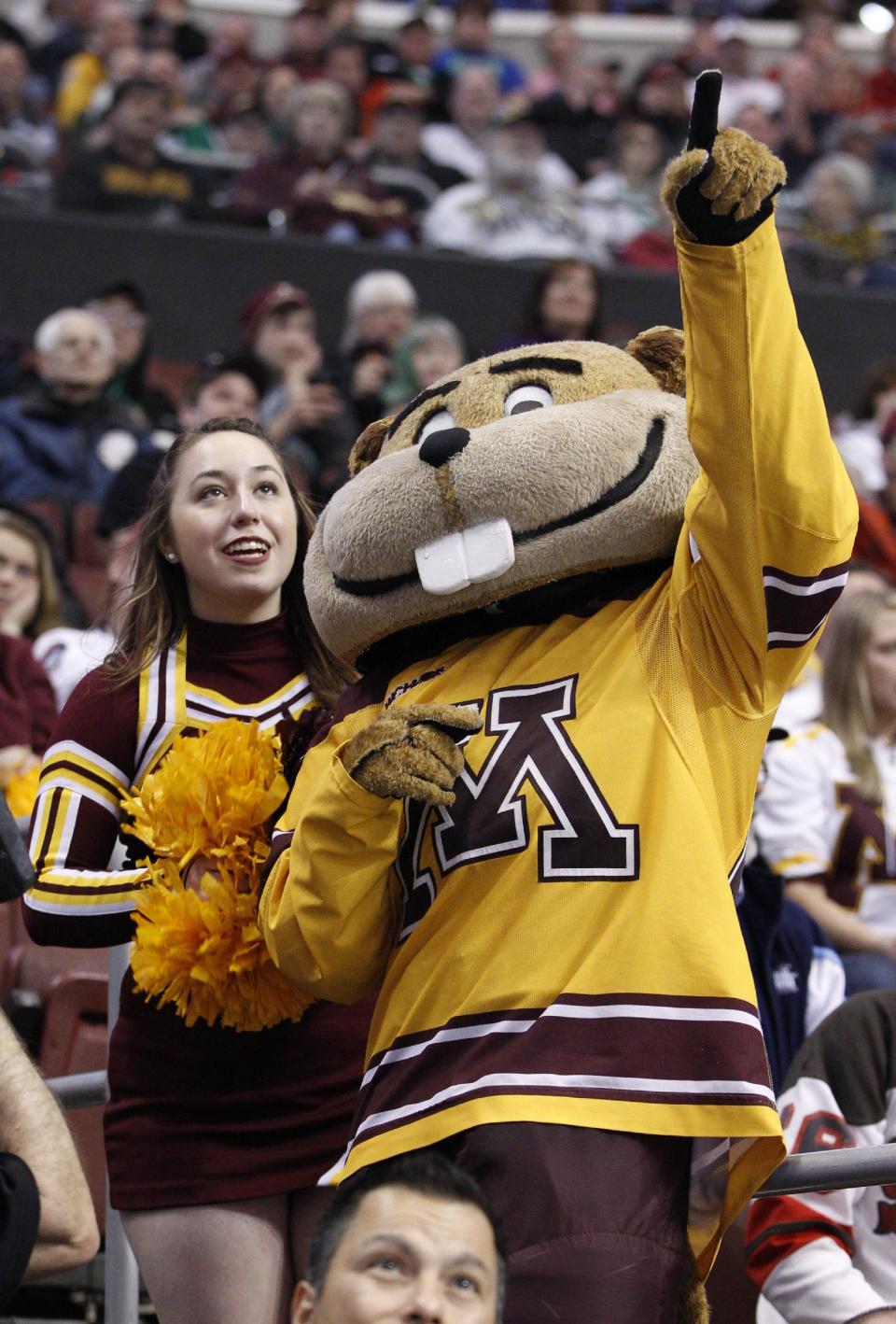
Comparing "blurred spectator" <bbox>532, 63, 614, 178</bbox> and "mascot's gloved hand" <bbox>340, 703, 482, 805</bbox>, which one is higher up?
"blurred spectator" <bbox>532, 63, 614, 178</bbox>

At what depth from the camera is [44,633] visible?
4871 mm

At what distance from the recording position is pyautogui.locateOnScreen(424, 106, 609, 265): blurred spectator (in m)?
8.88

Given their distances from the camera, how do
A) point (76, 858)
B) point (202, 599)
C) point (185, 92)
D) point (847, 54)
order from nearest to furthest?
point (76, 858), point (202, 599), point (185, 92), point (847, 54)

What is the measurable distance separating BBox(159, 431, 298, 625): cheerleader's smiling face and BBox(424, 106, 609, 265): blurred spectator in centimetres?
625

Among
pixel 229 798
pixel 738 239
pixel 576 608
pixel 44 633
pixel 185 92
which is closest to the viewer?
pixel 738 239

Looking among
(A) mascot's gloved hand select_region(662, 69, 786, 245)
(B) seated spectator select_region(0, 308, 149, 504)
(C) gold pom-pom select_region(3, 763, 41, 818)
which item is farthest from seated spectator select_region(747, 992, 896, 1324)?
(B) seated spectator select_region(0, 308, 149, 504)

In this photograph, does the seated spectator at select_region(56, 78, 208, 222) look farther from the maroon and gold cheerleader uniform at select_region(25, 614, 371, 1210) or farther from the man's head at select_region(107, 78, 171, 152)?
the maroon and gold cheerleader uniform at select_region(25, 614, 371, 1210)

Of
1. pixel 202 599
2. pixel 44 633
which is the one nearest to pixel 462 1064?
pixel 202 599

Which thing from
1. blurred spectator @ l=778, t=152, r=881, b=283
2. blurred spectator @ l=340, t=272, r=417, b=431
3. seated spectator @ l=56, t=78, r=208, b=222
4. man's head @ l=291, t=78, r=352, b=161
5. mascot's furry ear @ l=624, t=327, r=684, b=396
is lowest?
mascot's furry ear @ l=624, t=327, r=684, b=396

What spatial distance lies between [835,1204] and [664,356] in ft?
3.95

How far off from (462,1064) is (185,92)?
9448 mm

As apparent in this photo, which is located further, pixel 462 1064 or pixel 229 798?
pixel 229 798

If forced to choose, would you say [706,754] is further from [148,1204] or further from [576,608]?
[148,1204]

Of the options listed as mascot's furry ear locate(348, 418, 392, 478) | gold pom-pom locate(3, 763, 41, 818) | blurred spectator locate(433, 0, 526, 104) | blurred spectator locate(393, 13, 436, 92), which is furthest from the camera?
blurred spectator locate(433, 0, 526, 104)
